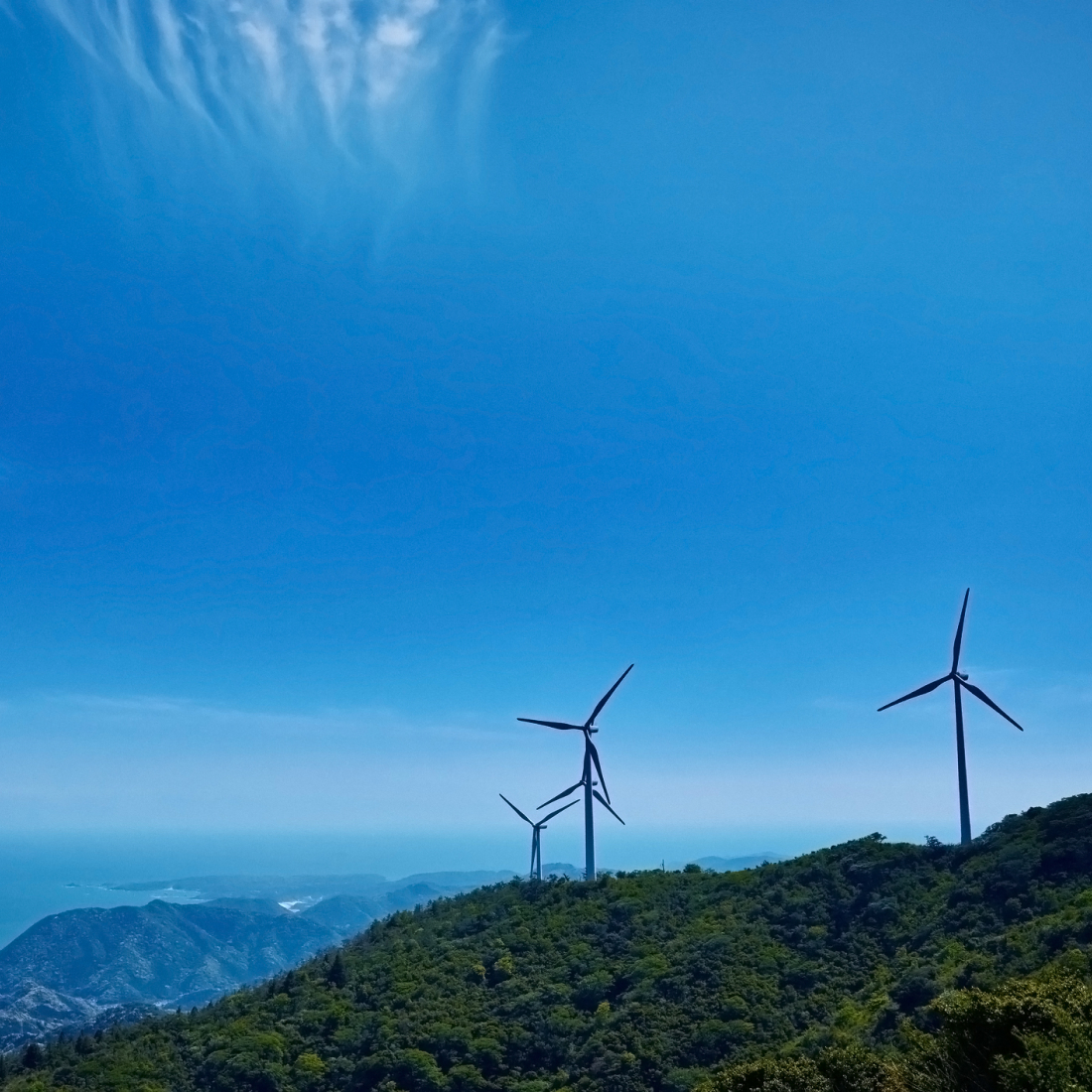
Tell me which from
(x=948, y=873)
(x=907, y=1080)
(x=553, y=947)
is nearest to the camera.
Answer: (x=907, y=1080)

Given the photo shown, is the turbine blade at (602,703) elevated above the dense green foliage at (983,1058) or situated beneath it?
elevated above

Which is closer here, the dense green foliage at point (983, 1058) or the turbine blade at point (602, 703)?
the dense green foliage at point (983, 1058)

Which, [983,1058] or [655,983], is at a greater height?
[983,1058]

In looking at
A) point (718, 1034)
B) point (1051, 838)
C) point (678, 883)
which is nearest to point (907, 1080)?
point (718, 1034)

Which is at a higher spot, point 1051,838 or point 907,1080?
point 1051,838

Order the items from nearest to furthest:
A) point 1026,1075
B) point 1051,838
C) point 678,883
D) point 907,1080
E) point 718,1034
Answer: point 1026,1075 < point 907,1080 < point 718,1034 < point 1051,838 < point 678,883

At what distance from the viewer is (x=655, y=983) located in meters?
69.3

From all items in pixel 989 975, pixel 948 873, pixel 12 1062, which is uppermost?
pixel 948 873

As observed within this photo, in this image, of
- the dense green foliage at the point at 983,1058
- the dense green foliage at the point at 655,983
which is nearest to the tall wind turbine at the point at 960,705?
the dense green foliage at the point at 655,983

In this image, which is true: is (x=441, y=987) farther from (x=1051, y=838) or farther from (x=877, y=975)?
(x=1051, y=838)

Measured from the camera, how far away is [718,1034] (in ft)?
198

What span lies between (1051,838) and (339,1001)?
180ft

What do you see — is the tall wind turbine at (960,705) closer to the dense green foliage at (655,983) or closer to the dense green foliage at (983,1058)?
the dense green foliage at (655,983)

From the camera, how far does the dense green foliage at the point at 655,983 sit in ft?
191
